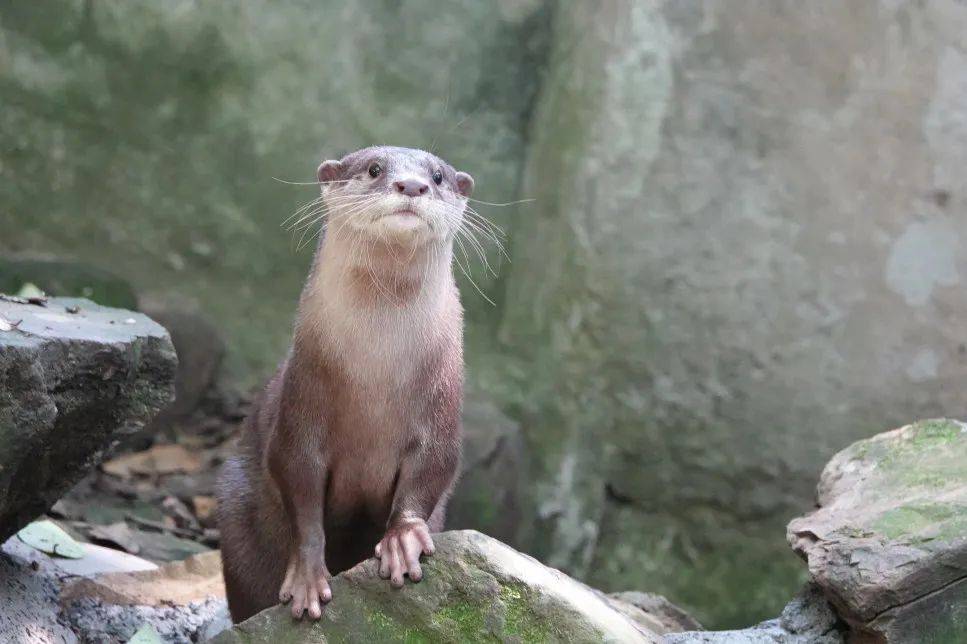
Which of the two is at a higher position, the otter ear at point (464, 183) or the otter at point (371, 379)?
Answer: the otter ear at point (464, 183)

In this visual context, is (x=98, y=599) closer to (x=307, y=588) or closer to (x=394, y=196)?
(x=307, y=588)

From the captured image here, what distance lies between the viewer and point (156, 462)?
5164 mm

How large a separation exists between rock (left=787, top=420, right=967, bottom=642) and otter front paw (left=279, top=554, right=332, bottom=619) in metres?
1.14

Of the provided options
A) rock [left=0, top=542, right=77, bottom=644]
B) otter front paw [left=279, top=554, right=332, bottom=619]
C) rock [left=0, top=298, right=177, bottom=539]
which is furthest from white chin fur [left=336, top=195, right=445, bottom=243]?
rock [left=0, top=542, right=77, bottom=644]

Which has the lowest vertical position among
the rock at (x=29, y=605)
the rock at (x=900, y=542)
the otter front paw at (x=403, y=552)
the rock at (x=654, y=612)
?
the rock at (x=29, y=605)

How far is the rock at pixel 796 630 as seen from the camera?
300 cm

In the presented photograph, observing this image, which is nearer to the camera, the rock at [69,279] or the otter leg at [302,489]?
the otter leg at [302,489]

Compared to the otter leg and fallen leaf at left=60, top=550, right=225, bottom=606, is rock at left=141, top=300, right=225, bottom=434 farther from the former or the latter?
the otter leg

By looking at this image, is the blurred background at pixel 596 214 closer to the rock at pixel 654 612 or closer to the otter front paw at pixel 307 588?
the rock at pixel 654 612

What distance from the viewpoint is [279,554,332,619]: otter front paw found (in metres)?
2.59

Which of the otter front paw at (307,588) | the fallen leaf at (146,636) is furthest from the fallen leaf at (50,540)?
the otter front paw at (307,588)

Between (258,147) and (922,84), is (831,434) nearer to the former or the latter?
(922,84)

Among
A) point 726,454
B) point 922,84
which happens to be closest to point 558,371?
point 726,454

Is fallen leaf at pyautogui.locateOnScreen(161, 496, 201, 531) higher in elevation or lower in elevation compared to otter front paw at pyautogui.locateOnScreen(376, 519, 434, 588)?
lower
